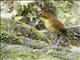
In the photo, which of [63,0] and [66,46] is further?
[63,0]

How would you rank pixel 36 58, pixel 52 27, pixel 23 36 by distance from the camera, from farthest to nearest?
pixel 23 36, pixel 52 27, pixel 36 58

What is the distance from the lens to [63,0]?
14.3 m

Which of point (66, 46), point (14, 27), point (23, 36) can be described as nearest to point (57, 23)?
point (66, 46)

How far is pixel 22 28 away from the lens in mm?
10945

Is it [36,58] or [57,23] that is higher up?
[57,23]

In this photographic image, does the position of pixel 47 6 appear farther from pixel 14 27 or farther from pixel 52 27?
pixel 52 27

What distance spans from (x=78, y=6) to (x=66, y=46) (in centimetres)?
445

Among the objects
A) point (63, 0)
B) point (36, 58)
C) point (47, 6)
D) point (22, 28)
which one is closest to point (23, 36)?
point (22, 28)

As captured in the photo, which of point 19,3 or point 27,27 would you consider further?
A: point 19,3

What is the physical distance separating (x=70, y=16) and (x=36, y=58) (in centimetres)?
504

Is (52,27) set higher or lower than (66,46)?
higher

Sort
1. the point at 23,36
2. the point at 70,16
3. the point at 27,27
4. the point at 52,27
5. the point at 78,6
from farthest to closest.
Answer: the point at 78,6 → the point at 70,16 → the point at 27,27 → the point at 23,36 → the point at 52,27

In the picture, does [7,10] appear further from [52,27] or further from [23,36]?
[52,27]

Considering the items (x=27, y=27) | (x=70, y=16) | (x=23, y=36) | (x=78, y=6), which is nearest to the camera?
(x=23, y=36)
